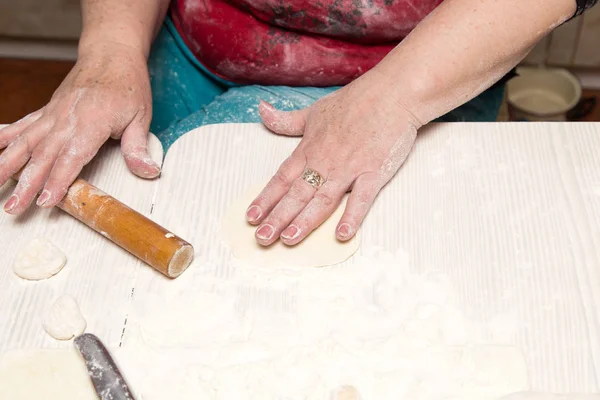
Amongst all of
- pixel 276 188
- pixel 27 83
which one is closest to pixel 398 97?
pixel 276 188

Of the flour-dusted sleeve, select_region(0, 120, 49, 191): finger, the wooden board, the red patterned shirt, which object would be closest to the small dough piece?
the wooden board

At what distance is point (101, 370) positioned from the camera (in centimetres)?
78

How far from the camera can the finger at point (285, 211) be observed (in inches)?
36.4

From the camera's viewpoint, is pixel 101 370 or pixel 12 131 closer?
pixel 101 370

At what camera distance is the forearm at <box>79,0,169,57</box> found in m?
1.17

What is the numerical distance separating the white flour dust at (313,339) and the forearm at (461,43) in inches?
11.2

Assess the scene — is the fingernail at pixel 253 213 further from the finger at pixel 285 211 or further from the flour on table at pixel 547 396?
the flour on table at pixel 547 396

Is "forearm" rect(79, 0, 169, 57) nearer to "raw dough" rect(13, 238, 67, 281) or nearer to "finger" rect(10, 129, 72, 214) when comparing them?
"finger" rect(10, 129, 72, 214)

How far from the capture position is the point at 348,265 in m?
0.91

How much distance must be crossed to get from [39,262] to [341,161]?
1.50ft

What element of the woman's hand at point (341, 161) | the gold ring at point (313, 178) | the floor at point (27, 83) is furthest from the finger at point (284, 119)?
the floor at point (27, 83)

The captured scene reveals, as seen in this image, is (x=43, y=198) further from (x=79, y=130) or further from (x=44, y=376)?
(x=44, y=376)

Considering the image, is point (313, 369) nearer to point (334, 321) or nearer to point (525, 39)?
point (334, 321)

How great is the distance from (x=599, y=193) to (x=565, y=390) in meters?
0.34
